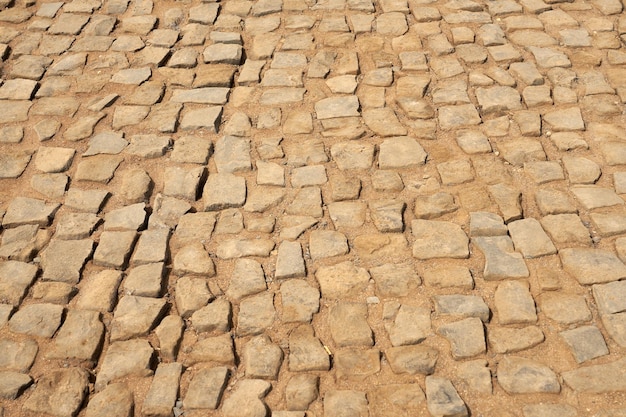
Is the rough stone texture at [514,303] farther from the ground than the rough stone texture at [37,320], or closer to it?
closer to it

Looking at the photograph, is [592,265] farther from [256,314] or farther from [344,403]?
[256,314]

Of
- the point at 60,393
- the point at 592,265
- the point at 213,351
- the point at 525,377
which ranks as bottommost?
the point at 592,265

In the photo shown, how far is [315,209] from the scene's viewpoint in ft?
14.7

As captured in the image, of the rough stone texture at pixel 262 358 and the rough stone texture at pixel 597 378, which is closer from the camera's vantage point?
the rough stone texture at pixel 597 378

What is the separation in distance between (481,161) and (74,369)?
2.80 m

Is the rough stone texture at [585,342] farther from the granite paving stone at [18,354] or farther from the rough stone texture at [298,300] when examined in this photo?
the granite paving stone at [18,354]

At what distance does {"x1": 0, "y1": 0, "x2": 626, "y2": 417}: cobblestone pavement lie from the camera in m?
3.48

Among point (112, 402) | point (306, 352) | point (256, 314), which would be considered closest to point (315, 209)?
point (256, 314)

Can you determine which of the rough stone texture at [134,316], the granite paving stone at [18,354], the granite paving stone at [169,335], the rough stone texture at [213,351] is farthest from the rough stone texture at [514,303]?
the granite paving stone at [18,354]

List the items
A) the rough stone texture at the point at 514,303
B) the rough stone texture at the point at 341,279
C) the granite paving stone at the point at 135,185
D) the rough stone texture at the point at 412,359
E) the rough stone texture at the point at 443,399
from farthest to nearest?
the granite paving stone at the point at 135,185, the rough stone texture at the point at 341,279, the rough stone texture at the point at 514,303, the rough stone texture at the point at 412,359, the rough stone texture at the point at 443,399

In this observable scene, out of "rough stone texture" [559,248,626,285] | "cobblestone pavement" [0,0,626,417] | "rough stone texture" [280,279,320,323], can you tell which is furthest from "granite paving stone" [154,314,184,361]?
"rough stone texture" [559,248,626,285]

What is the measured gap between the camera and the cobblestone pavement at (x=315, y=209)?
3480 millimetres

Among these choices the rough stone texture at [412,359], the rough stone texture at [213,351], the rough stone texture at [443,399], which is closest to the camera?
the rough stone texture at [443,399]

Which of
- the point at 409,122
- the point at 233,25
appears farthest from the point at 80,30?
the point at 409,122
